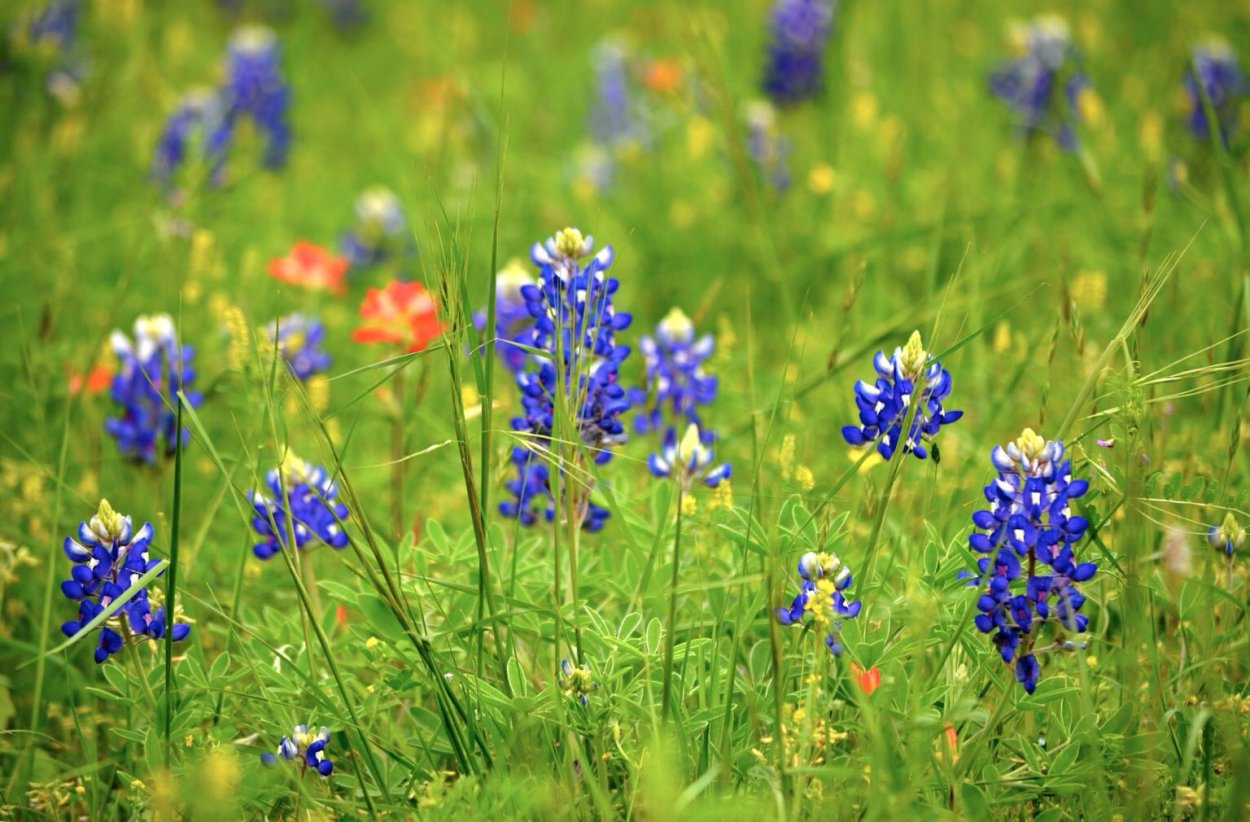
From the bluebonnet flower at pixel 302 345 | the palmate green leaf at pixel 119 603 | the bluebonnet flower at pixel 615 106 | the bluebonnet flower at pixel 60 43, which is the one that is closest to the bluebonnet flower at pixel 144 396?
the bluebonnet flower at pixel 302 345

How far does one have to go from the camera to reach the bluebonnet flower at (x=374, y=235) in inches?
145

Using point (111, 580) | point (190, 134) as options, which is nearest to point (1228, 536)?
point (111, 580)

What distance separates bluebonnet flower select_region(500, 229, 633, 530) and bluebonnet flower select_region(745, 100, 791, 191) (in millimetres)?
2087

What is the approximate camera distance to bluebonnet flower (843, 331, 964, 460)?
1.59 metres

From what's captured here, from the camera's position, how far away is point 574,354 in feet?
5.38

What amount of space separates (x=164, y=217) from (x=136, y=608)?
193 centimetres

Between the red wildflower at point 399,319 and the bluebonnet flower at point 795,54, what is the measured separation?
2425 mm

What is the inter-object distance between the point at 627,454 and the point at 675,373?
0.18 meters

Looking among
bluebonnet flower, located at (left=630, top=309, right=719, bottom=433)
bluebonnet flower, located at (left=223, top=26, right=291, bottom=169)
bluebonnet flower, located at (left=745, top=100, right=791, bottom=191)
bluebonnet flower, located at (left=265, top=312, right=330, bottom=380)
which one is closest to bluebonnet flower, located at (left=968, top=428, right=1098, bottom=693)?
bluebonnet flower, located at (left=630, top=309, right=719, bottom=433)

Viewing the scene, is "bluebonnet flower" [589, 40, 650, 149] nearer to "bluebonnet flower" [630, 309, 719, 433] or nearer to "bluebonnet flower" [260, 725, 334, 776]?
"bluebonnet flower" [630, 309, 719, 433]

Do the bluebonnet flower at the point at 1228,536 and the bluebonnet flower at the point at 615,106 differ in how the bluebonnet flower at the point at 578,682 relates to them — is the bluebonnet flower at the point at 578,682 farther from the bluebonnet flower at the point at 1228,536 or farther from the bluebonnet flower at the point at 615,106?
the bluebonnet flower at the point at 615,106

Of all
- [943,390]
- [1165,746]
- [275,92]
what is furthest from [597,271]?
[275,92]

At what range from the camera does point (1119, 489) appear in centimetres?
153

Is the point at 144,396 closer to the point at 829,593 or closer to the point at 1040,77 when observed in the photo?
the point at 829,593
